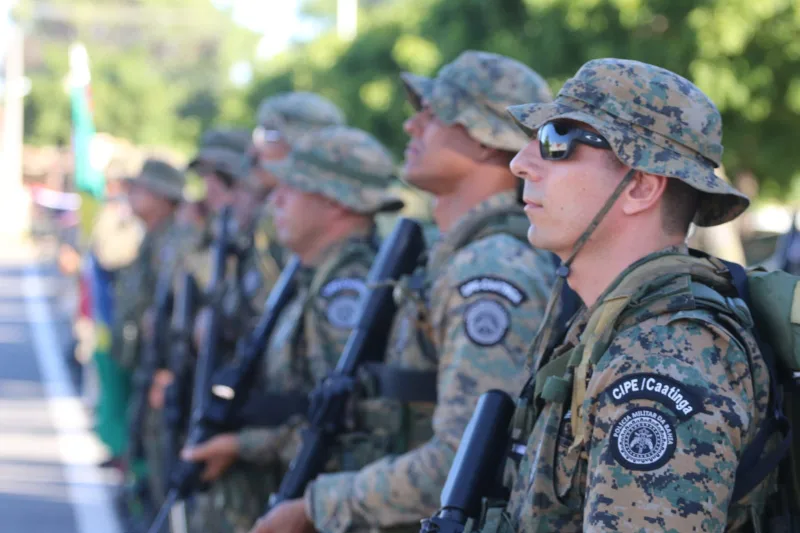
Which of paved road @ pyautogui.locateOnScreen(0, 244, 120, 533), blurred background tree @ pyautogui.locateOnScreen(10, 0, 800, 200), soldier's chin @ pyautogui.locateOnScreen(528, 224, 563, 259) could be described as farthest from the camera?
blurred background tree @ pyautogui.locateOnScreen(10, 0, 800, 200)

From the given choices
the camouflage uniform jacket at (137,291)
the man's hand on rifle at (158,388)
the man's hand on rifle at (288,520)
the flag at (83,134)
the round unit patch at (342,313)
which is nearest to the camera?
the man's hand on rifle at (288,520)

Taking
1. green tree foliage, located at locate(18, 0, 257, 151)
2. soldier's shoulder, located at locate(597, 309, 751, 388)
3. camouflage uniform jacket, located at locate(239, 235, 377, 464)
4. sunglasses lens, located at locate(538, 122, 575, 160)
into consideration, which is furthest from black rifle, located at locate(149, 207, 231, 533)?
green tree foliage, located at locate(18, 0, 257, 151)

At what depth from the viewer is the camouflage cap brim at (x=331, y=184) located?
4.41m

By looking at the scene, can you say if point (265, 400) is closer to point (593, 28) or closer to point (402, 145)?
point (593, 28)

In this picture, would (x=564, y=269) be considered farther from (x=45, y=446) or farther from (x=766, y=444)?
(x=45, y=446)

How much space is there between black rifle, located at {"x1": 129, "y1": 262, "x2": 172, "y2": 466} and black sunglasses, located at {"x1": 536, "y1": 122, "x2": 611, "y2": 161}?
5323 mm

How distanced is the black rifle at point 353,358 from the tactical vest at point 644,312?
131cm

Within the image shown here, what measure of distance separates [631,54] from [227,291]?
19.4 feet

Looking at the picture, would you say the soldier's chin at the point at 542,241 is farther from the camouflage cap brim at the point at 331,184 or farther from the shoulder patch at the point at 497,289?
the camouflage cap brim at the point at 331,184

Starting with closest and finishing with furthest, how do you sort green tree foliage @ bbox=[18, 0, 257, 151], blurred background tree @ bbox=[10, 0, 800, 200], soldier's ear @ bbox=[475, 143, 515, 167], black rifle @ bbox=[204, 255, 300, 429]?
soldier's ear @ bbox=[475, 143, 515, 167] < black rifle @ bbox=[204, 255, 300, 429] < blurred background tree @ bbox=[10, 0, 800, 200] < green tree foliage @ bbox=[18, 0, 257, 151]

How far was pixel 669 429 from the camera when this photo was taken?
2.05 m

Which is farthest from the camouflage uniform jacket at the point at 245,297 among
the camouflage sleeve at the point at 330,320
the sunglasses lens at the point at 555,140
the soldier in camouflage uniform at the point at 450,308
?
the sunglasses lens at the point at 555,140

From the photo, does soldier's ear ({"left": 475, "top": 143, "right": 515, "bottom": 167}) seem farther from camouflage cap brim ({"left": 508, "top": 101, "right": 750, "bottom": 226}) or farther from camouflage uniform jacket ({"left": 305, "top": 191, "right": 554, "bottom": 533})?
camouflage cap brim ({"left": 508, "top": 101, "right": 750, "bottom": 226})

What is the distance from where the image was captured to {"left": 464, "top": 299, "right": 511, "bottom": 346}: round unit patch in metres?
3.10
